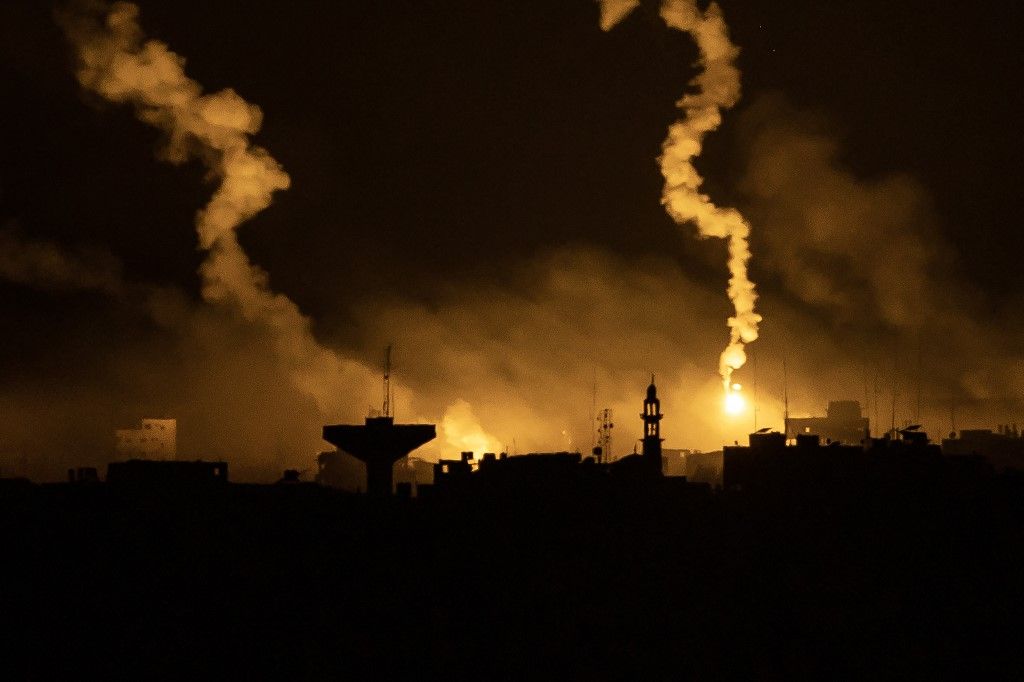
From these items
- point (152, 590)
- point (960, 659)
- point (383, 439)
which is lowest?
point (960, 659)

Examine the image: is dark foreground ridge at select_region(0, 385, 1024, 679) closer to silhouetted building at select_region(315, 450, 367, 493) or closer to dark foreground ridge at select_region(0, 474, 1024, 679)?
dark foreground ridge at select_region(0, 474, 1024, 679)

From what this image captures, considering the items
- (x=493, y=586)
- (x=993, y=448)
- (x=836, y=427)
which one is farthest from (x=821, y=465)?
(x=993, y=448)

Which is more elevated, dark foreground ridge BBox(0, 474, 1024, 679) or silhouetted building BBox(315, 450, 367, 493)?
silhouetted building BBox(315, 450, 367, 493)

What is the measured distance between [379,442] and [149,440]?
41.8 meters

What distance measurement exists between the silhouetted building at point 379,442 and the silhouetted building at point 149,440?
38394 mm

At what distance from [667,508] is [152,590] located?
77.9 ft

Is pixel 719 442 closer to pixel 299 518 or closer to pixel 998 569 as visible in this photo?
pixel 998 569

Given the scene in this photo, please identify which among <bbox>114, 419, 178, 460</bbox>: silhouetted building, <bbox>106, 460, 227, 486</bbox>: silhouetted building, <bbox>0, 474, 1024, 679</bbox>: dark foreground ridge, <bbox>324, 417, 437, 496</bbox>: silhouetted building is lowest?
<bbox>0, 474, 1024, 679</bbox>: dark foreground ridge

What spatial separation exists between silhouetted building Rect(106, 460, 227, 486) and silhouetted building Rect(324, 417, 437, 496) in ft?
27.5

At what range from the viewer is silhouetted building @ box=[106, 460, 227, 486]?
170 feet

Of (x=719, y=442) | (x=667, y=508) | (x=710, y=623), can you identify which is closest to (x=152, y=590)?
(x=710, y=623)

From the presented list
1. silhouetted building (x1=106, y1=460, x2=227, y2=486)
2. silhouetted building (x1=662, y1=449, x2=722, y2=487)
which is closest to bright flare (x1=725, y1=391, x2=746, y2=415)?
silhouetted building (x1=662, y1=449, x2=722, y2=487)

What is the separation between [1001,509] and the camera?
197 ft

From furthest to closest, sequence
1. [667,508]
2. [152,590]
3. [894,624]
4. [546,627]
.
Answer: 1. [667,508]
2. [894,624]
3. [546,627]
4. [152,590]
